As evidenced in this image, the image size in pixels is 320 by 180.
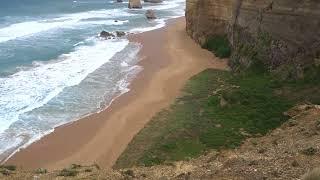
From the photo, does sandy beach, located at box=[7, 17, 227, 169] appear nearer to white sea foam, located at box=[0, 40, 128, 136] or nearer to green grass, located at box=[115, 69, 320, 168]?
green grass, located at box=[115, 69, 320, 168]

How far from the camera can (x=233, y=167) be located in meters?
16.4

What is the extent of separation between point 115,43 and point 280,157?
3619 centimetres

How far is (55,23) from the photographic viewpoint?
66.4m

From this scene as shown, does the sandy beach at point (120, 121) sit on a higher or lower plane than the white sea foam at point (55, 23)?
higher

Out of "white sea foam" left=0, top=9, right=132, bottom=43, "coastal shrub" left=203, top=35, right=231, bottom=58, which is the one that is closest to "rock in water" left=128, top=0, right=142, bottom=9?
"white sea foam" left=0, top=9, right=132, bottom=43

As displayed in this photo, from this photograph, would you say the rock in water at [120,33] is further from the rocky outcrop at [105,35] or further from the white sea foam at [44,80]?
the white sea foam at [44,80]

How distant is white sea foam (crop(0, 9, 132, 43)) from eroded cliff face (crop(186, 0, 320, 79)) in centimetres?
2622

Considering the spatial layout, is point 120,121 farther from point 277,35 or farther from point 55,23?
point 55,23

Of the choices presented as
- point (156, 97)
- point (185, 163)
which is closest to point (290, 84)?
point (156, 97)

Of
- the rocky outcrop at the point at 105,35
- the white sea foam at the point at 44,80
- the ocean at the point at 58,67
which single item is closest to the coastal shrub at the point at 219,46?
the ocean at the point at 58,67

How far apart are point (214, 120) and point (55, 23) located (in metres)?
44.9

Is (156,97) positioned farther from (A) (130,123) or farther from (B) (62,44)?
(B) (62,44)

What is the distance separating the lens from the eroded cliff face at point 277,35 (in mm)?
Answer: 28156

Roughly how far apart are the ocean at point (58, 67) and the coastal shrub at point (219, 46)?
586cm
